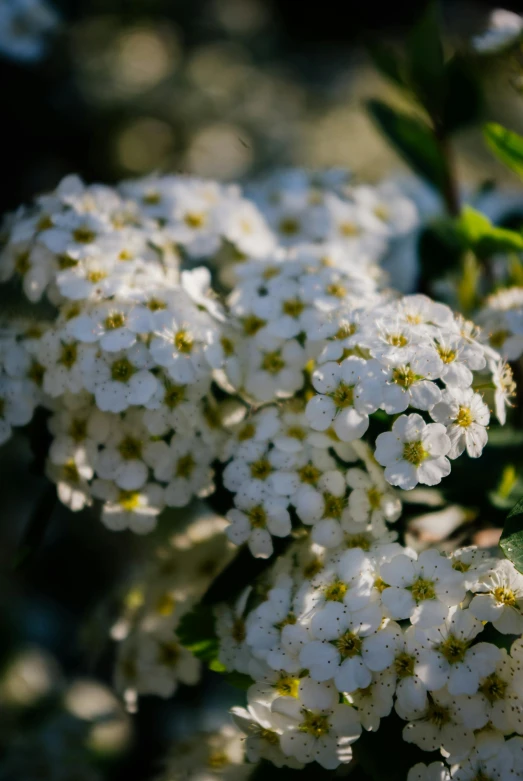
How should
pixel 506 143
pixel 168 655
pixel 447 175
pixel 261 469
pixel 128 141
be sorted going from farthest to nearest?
pixel 128 141 < pixel 447 175 < pixel 168 655 < pixel 506 143 < pixel 261 469

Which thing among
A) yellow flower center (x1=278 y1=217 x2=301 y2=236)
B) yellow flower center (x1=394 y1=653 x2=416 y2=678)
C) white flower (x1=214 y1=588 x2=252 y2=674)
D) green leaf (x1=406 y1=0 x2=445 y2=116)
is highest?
green leaf (x1=406 y1=0 x2=445 y2=116)

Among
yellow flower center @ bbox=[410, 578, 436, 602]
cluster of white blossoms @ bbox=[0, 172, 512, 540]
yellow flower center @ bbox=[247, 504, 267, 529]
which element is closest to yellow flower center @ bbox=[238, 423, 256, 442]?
cluster of white blossoms @ bbox=[0, 172, 512, 540]

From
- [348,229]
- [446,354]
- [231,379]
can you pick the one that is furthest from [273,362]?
[348,229]

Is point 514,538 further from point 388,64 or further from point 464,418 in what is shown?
point 388,64

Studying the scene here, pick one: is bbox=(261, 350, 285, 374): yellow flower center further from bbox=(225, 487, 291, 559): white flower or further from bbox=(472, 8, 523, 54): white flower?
bbox=(472, 8, 523, 54): white flower

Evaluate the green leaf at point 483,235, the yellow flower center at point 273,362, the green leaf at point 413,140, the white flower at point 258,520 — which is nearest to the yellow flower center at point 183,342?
the yellow flower center at point 273,362

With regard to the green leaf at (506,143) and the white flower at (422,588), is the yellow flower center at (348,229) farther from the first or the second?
the white flower at (422,588)
